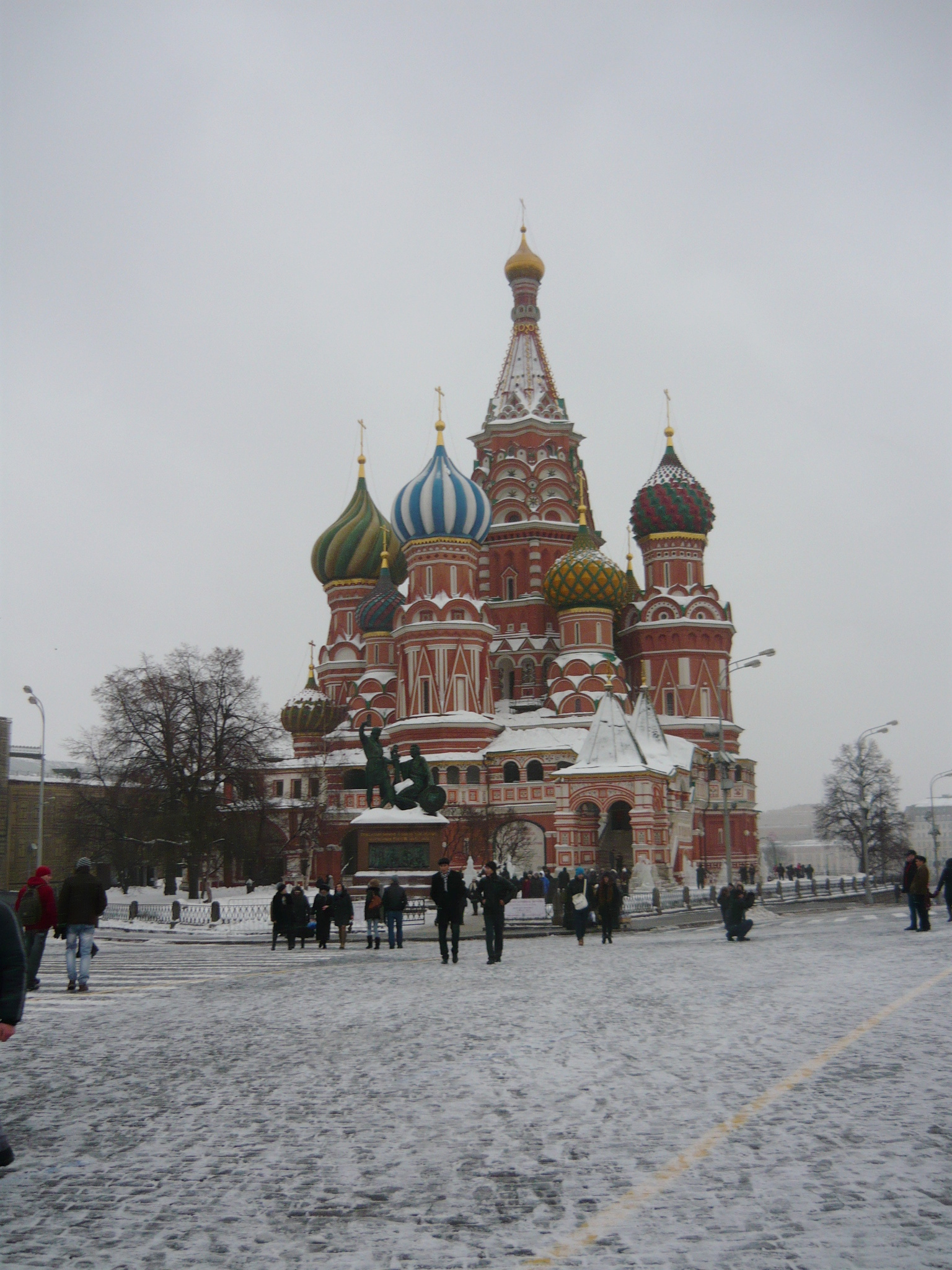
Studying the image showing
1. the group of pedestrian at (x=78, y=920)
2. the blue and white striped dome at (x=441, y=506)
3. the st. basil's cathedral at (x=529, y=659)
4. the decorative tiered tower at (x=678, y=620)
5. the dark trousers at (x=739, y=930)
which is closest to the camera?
the group of pedestrian at (x=78, y=920)

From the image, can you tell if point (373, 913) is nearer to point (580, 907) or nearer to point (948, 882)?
point (580, 907)

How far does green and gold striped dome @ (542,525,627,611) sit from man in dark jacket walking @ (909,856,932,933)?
3938 cm

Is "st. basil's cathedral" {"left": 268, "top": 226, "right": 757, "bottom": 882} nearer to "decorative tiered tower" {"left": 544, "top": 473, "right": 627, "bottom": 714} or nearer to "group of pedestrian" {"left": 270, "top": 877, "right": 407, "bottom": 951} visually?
"decorative tiered tower" {"left": 544, "top": 473, "right": 627, "bottom": 714}

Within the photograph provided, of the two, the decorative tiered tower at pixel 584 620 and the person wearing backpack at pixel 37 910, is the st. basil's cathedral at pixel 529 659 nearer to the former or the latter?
the decorative tiered tower at pixel 584 620

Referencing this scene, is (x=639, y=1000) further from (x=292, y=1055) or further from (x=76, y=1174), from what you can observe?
(x=76, y=1174)

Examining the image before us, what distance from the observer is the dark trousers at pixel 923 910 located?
1964 centimetres

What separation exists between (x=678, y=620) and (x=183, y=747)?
95.1 feet

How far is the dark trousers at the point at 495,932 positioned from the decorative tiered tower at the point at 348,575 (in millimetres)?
49656

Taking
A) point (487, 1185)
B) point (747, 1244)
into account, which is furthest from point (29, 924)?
point (747, 1244)

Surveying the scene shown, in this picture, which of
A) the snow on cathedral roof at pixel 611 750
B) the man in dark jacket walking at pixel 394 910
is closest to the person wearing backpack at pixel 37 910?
the man in dark jacket walking at pixel 394 910

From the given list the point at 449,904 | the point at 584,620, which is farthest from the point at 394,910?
the point at 584,620

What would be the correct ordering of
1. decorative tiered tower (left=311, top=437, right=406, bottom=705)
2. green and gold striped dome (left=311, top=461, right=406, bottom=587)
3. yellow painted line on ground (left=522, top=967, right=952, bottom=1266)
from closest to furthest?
yellow painted line on ground (left=522, top=967, right=952, bottom=1266), decorative tiered tower (left=311, top=437, right=406, bottom=705), green and gold striped dome (left=311, top=461, right=406, bottom=587)

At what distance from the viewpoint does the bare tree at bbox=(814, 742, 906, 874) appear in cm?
6166

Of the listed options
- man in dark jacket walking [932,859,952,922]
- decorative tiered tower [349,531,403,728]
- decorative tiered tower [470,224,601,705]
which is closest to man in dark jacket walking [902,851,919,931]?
man in dark jacket walking [932,859,952,922]
